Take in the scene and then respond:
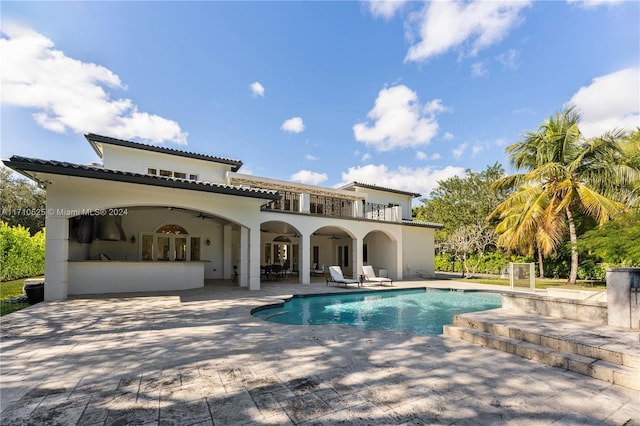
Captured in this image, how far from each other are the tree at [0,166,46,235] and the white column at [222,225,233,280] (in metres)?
23.6

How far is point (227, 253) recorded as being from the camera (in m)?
19.0

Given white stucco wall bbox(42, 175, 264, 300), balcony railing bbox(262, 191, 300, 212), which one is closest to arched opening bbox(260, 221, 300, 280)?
balcony railing bbox(262, 191, 300, 212)

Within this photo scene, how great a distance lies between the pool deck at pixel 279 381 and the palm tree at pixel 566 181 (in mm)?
13719

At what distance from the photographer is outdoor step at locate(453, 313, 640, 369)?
442 cm

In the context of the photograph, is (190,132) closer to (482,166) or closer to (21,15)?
(21,15)

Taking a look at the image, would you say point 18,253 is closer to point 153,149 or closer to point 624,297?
point 153,149

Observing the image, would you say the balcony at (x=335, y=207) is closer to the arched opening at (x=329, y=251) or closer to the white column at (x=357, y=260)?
the white column at (x=357, y=260)

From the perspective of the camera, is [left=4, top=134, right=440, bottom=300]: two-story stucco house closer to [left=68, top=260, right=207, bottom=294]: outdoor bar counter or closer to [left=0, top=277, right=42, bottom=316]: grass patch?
[left=68, top=260, right=207, bottom=294]: outdoor bar counter

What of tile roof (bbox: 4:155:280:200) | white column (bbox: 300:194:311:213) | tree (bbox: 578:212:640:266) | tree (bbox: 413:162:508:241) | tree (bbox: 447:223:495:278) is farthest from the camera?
tree (bbox: 413:162:508:241)

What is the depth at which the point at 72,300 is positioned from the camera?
33.6ft

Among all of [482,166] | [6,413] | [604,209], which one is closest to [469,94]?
[604,209]

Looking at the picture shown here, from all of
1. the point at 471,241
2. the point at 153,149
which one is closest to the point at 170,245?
the point at 153,149

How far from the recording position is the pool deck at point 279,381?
3102mm

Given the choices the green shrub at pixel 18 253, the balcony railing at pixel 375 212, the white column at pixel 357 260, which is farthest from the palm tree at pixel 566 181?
the green shrub at pixel 18 253
